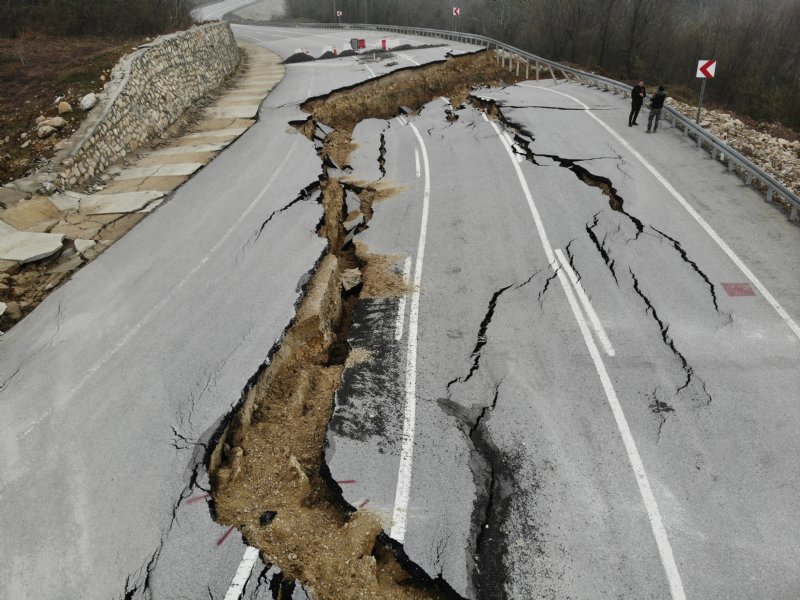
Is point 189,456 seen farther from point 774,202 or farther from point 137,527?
point 774,202

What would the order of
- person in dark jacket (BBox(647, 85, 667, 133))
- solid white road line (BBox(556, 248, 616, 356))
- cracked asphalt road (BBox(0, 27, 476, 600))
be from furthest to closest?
person in dark jacket (BBox(647, 85, 667, 133))
solid white road line (BBox(556, 248, 616, 356))
cracked asphalt road (BBox(0, 27, 476, 600))

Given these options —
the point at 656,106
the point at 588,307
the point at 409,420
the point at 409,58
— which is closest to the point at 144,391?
the point at 409,420

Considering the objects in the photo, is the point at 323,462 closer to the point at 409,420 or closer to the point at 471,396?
the point at 409,420

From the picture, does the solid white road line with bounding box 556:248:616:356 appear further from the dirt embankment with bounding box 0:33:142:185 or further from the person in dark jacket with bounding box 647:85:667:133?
the dirt embankment with bounding box 0:33:142:185

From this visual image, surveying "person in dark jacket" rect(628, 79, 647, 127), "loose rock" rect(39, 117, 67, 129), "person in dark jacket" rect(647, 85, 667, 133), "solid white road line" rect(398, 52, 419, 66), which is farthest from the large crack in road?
"solid white road line" rect(398, 52, 419, 66)

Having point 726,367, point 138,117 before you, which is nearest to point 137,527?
point 726,367

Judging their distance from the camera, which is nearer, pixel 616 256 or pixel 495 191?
pixel 616 256

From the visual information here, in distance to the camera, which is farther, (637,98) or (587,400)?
(637,98)
